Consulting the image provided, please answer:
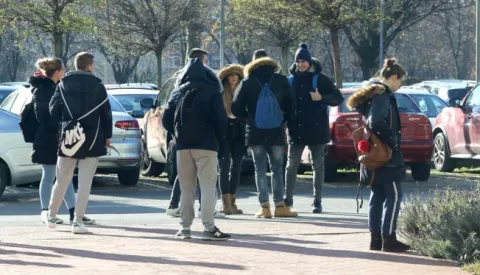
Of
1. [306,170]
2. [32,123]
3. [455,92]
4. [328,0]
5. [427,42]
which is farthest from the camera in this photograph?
[427,42]

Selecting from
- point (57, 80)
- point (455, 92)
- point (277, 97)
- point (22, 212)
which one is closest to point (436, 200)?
point (277, 97)

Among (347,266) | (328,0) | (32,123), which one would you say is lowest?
(347,266)

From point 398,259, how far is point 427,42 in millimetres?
58326

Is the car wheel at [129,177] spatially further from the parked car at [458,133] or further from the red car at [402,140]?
the parked car at [458,133]

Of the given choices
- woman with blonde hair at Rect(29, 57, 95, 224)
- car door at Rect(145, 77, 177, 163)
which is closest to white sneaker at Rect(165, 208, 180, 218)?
woman with blonde hair at Rect(29, 57, 95, 224)

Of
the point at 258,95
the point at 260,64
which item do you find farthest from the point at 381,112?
the point at 260,64

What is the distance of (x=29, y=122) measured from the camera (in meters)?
12.2

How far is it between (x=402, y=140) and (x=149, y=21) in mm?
17021

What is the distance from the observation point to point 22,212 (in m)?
13.7

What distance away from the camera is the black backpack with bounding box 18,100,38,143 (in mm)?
12156

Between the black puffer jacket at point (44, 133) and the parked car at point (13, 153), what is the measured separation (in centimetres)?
308

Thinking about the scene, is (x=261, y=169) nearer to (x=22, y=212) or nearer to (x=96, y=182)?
(x=22, y=212)

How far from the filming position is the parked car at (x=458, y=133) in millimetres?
Answer: 18844

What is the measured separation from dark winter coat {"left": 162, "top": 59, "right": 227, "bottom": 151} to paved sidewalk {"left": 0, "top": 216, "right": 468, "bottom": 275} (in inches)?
38.1
